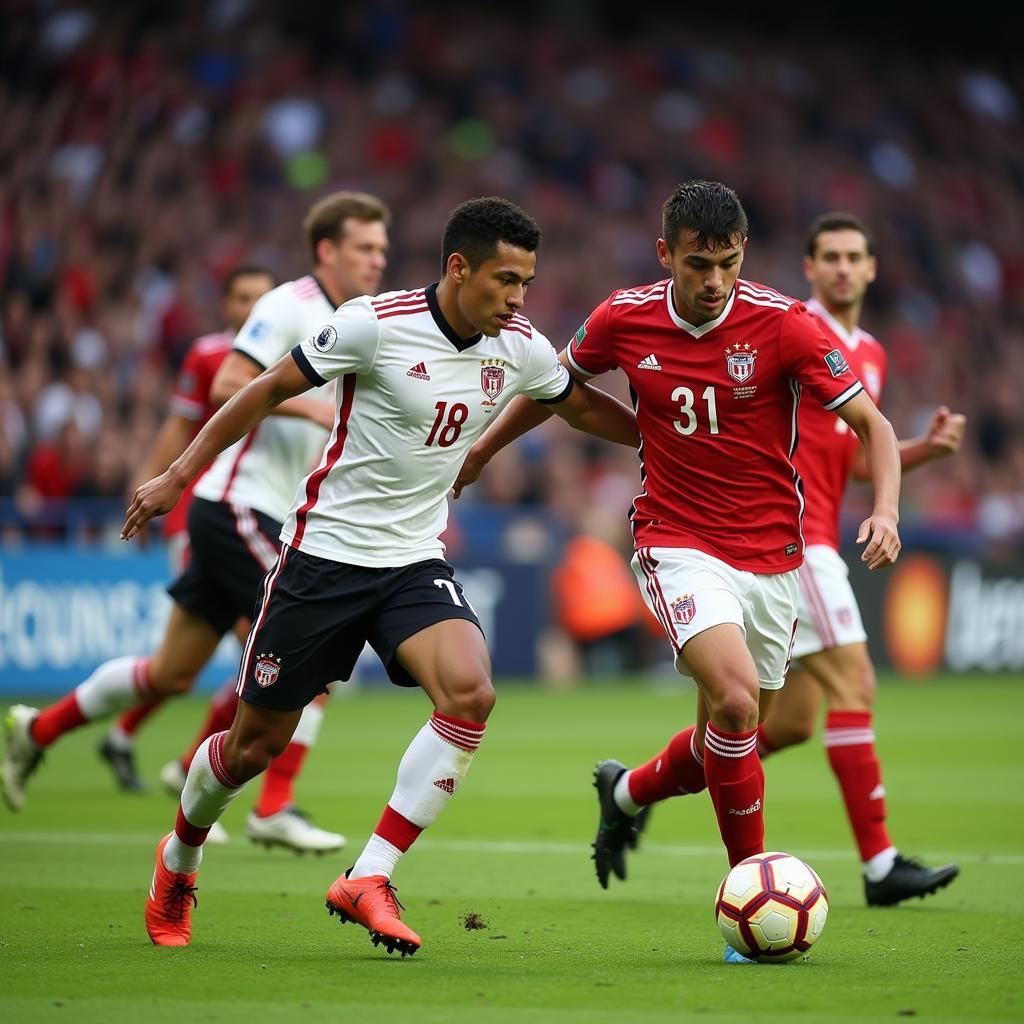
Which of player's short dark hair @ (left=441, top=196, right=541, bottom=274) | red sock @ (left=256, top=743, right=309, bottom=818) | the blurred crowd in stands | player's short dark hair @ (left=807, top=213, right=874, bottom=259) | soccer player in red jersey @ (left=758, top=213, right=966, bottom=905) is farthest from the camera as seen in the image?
the blurred crowd in stands

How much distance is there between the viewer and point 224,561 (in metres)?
7.72

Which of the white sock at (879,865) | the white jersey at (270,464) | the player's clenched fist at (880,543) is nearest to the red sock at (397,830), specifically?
the player's clenched fist at (880,543)

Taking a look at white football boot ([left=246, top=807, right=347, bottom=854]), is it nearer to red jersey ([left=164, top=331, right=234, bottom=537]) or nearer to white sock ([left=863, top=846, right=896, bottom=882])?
red jersey ([left=164, top=331, right=234, bottom=537])

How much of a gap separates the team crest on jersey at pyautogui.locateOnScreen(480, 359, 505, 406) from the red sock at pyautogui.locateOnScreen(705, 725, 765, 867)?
1.23m

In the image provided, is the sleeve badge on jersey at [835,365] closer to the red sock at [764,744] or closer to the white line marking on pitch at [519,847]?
the red sock at [764,744]

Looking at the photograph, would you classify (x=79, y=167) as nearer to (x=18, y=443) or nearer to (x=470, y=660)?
(x=18, y=443)

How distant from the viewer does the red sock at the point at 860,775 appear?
6.59 meters

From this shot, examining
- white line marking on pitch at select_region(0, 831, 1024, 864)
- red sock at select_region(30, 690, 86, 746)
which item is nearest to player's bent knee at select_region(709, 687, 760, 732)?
white line marking on pitch at select_region(0, 831, 1024, 864)

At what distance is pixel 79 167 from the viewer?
1920 cm

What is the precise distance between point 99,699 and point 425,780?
336 cm

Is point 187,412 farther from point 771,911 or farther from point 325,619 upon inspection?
point 771,911

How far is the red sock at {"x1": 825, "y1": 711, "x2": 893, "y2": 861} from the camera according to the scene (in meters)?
6.59

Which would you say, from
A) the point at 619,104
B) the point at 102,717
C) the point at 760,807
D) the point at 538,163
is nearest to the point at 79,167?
the point at 538,163

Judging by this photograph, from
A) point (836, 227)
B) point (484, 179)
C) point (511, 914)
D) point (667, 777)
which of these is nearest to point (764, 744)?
point (667, 777)
